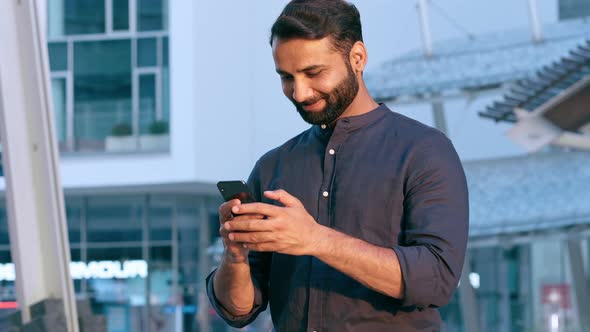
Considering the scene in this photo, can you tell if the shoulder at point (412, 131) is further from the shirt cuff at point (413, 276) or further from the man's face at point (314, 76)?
the shirt cuff at point (413, 276)

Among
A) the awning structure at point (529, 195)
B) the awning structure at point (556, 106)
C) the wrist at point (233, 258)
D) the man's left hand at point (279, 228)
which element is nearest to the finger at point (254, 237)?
the man's left hand at point (279, 228)

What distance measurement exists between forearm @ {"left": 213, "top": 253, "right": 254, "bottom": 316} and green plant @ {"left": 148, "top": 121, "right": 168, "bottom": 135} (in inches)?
830

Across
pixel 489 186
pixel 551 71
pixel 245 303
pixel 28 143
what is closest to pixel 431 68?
pixel 489 186

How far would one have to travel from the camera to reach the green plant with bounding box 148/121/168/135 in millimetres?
23031

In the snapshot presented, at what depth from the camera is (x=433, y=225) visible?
6.24 ft

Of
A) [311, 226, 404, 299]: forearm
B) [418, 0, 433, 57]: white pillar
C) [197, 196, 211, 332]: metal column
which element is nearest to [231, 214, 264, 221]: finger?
[311, 226, 404, 299]: forearm

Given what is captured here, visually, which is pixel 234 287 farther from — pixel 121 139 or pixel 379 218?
pixel 121 139

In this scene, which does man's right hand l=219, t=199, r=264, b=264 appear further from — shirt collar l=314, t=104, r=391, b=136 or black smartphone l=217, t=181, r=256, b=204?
shirt collar l=314, t=104, r=391, b=136

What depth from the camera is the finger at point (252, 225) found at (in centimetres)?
171

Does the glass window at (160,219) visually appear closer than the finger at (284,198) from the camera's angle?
No

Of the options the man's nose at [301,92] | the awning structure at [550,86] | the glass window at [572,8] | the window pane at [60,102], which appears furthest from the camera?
the glass window at [572,8]

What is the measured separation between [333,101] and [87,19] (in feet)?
69.4

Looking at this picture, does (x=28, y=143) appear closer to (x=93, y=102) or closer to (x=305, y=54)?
(x=305, y=54)

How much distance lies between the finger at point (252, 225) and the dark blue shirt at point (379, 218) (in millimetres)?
255
